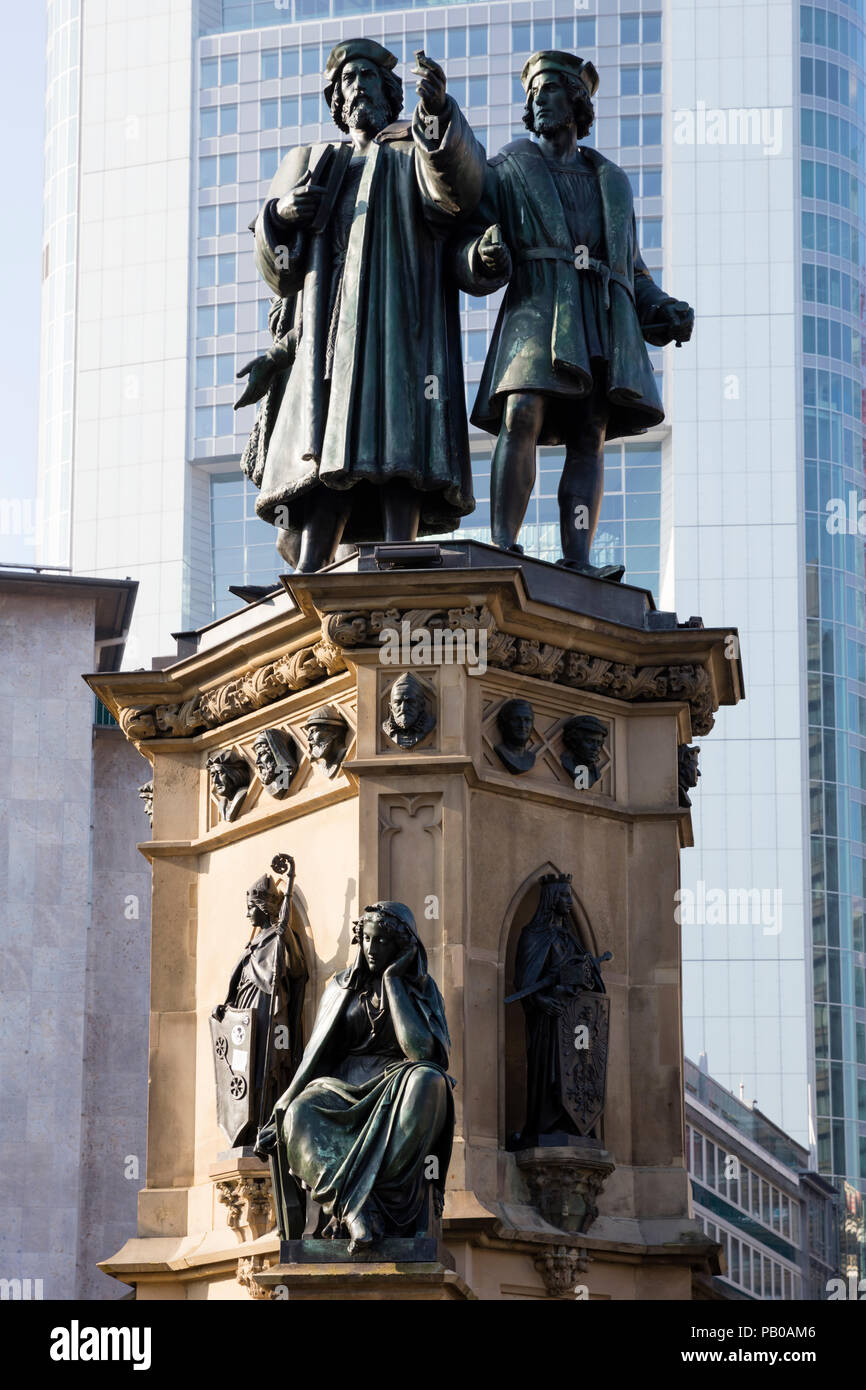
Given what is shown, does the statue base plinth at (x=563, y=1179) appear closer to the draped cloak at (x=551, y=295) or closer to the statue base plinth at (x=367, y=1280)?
the statue base plinth at (x=367, y=1280)

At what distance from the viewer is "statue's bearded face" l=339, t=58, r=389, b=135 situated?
16.1m

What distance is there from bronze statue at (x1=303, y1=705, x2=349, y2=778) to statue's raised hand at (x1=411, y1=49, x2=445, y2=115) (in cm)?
339

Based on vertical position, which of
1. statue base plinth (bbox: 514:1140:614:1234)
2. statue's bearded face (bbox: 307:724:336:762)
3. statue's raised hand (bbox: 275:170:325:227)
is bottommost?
statue base plinth (bbox: 514:1140:614:1234)

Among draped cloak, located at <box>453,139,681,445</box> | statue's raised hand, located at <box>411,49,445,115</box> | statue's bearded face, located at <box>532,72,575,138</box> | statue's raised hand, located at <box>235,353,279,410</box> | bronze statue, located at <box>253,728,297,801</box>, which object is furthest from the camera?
statue's raised hand, located at <box>235,353,279,410</box>

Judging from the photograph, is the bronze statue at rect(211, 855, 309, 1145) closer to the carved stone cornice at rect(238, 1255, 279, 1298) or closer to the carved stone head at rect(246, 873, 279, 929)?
the carved stone head at rect(246, 873, 279, 929)

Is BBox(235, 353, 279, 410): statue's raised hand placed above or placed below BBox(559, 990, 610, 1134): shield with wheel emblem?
above

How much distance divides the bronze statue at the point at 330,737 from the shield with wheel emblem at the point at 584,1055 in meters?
1.85

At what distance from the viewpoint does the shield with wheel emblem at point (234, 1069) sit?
14398 millimetres

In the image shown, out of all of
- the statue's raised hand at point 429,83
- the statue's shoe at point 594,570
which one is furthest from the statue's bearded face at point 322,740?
the statue's raised hand at point 429,83

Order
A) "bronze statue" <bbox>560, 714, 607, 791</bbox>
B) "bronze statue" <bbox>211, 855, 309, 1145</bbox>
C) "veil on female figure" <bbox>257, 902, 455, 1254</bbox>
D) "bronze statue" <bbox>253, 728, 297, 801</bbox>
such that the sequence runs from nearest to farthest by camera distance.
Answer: "veil on female figure" <bbox>257, 902, 455, 1254</bbox> → "bronze statue" <bbox>211, 855, 309, 1145</bbox> → "bronze statue" <bbox>560, 714, 607, 791</bbox> → "bronze statue" <bbox>253, 728, 297, 801</bbox>

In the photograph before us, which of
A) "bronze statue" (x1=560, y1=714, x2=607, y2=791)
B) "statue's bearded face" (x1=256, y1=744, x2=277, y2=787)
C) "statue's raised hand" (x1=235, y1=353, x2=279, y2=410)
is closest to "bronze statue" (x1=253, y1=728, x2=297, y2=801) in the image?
"statue's bearded face" (x1=256, y1=744, x2=277, y2=787)

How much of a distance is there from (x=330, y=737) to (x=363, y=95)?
4063 mm

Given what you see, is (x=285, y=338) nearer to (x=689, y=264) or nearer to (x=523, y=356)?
(x=523, y=356)

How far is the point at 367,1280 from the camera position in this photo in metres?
12.2
